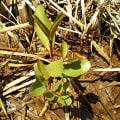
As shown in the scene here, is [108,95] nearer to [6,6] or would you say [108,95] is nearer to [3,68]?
[3,68]

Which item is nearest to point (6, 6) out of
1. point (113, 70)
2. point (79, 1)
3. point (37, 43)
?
point (37, 43)

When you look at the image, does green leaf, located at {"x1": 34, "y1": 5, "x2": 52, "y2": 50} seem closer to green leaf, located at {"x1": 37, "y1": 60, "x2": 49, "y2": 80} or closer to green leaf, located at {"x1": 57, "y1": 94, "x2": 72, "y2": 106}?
green leaf, located at {"x1": 37, "y1": 60, "x2": 49, "y2": 80}

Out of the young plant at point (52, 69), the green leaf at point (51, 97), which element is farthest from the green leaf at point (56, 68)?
the green leaf at point (51, 97)

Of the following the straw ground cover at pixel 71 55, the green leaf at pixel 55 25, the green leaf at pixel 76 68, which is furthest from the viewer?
the straw ground cover at pixel 71 55

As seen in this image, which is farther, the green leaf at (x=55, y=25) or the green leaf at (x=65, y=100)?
the green leaf at (x=65, y=100)

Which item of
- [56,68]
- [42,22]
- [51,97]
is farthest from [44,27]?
[51,97]

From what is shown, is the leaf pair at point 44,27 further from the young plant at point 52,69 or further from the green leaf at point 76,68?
the green leaf at point 76,68
